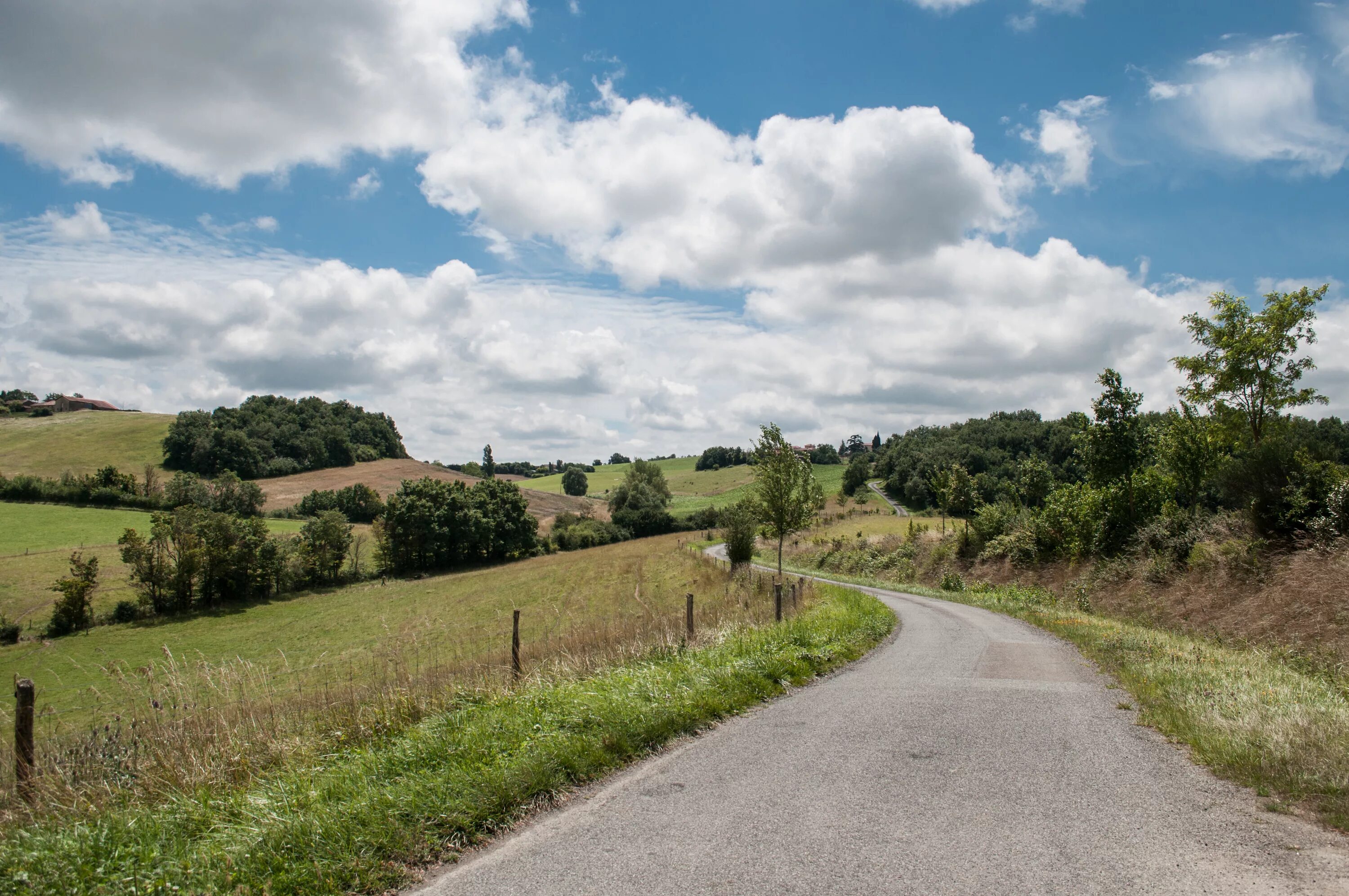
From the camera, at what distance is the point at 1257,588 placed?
18234 millimetres

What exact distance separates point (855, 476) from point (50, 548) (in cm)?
9800

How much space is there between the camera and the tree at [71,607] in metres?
43.6

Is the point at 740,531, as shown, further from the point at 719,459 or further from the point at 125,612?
the point at 719,459

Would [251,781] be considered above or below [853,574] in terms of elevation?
above

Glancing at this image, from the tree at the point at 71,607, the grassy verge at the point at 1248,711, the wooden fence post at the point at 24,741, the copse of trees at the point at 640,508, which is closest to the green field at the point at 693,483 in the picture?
the copse of trees at the point at 640,508

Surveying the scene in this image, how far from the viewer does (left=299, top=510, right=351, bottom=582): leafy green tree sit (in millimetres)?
59688

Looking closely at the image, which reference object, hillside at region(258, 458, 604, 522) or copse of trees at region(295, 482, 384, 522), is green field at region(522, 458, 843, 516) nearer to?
hillside at region(258, 458, 604, 522)

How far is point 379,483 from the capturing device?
9381 cm

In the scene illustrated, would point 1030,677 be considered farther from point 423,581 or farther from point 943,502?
point 423,581

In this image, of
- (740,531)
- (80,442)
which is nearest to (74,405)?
(80,442)

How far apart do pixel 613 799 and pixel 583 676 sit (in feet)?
12.5

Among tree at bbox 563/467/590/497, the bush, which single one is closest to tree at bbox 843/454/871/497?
tree at bbox 563/467/590/497

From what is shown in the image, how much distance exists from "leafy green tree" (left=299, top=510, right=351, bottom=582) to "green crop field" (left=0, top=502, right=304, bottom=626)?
11.7m

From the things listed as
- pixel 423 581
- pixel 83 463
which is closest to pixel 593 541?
pixel 423 581
